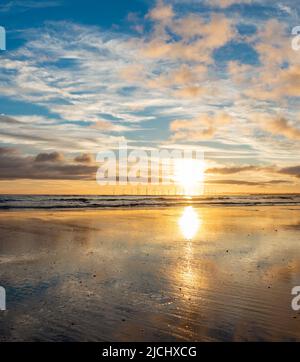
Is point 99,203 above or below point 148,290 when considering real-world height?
above

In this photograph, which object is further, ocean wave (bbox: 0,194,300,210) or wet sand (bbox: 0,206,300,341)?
ocean wave (bbox: 0,194,300,210)

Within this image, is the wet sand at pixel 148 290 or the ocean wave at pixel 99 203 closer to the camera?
the wet sand at pixel 148 290

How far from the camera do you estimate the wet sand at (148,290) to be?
8.98 meters

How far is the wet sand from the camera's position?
8.98 metres

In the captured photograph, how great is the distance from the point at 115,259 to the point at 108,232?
1009 centimetres

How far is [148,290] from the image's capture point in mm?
12344

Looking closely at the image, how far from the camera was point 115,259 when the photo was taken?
56.7ft

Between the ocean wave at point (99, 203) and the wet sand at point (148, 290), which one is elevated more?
the ocean wave at point (99, 203)

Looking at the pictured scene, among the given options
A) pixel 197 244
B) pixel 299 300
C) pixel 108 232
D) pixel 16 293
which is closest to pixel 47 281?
pixel 16 293

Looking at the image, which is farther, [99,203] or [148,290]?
[99,203]

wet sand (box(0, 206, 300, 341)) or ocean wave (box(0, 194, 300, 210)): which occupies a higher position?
ocean wave (box(0, 194, 300, 210))

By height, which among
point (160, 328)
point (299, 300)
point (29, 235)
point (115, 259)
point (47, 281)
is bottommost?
point (160, 328)

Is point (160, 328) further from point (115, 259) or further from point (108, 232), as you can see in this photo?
point (108, 232)
